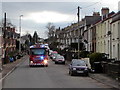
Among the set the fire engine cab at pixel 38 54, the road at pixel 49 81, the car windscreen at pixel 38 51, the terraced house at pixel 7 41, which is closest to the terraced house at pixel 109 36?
the fire engine cab at pixel 38 54

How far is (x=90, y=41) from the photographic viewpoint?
59.1 metres

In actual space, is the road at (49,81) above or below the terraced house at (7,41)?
below

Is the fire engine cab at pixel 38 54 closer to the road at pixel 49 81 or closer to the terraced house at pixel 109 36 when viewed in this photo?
the terraced house at pixel 109 36

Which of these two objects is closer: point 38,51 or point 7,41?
point 38,51

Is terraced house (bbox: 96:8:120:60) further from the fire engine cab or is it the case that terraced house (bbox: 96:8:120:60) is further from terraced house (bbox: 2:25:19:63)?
terraced house (bbox: 2:25:19:63)

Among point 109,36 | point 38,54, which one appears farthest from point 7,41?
point 109,36

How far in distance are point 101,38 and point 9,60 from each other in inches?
854

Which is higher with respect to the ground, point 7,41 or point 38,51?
point 7,41

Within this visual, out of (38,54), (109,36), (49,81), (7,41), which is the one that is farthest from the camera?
(7,41)

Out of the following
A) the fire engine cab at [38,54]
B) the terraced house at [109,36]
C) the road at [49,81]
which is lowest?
the road at [49,81]

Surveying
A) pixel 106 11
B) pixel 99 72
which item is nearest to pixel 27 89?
pixel 99 72

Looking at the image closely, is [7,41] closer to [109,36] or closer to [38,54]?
[38,54]

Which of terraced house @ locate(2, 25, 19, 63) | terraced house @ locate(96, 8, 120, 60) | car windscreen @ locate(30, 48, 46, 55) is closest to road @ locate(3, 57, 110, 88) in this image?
terraced house @ locate(96, 8, 120, 60)

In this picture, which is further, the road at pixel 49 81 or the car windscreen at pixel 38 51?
the car windscreen at pixel 38 51
